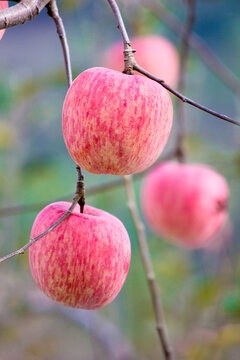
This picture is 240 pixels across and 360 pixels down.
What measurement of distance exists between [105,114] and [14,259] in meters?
1.12

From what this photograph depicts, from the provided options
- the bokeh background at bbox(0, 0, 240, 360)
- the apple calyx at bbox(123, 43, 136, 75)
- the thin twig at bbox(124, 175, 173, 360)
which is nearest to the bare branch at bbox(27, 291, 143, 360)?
the bokeh background at bbox(0, 0, 240, 360)

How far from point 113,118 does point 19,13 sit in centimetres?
10

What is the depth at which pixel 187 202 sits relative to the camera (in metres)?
0.94

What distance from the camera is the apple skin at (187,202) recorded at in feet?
3.07

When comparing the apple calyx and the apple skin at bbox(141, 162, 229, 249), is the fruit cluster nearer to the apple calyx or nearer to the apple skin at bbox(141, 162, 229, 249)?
the apple calyx

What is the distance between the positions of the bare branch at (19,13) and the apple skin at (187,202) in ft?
1.95

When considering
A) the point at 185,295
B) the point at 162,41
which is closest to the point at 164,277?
the point at 185,295

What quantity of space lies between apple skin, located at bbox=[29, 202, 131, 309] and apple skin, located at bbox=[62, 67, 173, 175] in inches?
2.2

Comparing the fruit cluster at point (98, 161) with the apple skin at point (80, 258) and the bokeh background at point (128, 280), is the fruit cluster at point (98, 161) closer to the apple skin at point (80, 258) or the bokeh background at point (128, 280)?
the apple skin at point (80, 258)

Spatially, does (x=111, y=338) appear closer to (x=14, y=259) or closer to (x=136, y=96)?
(x=14, y=259)

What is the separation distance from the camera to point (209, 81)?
3604 millimetres

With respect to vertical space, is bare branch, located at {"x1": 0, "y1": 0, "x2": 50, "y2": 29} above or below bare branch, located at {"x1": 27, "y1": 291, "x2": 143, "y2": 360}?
above

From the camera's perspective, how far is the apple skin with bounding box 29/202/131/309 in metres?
0.43

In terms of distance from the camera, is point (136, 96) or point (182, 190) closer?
point (136, 96)
